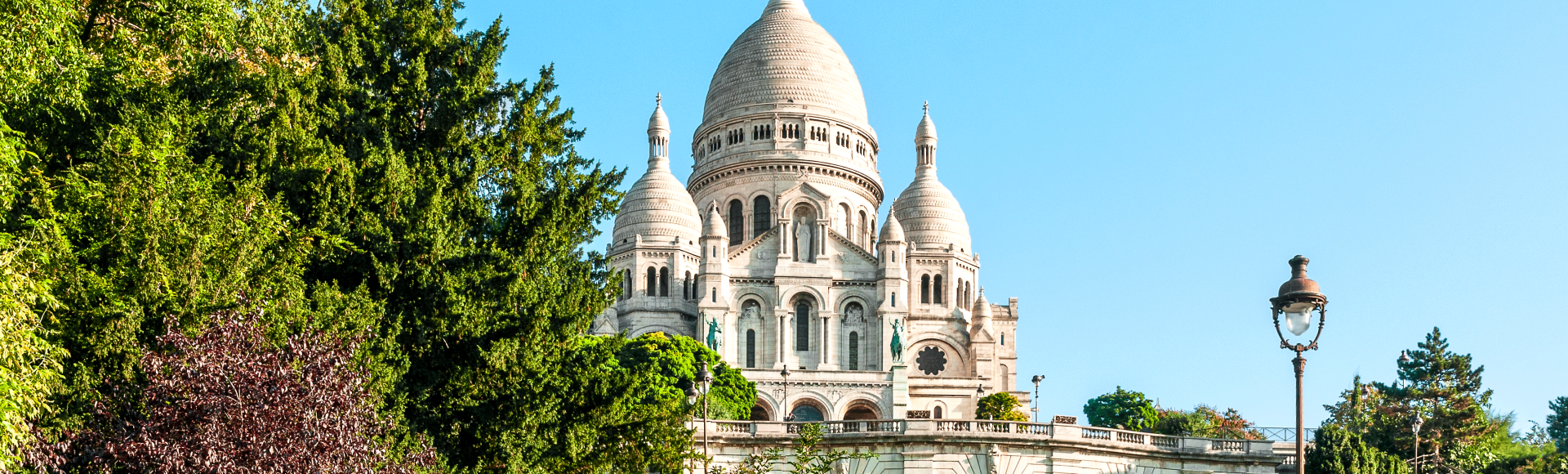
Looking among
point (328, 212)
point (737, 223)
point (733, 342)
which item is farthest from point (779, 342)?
point (328, 212)

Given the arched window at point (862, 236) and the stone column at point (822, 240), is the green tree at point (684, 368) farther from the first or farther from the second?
the arched window at point (862, 236)

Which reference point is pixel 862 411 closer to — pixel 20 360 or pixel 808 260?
pixel 808 260

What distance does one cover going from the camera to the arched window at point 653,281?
82312 mm

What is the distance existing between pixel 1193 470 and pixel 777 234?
42196 millimetres

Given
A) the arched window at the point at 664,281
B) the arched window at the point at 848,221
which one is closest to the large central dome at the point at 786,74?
the arched window at the point at 848,221

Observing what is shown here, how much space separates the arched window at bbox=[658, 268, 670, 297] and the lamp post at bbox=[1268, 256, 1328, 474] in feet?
216

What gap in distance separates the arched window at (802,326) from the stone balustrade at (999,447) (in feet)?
125

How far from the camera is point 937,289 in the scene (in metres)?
85.8

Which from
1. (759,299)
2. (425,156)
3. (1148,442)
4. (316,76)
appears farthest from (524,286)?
(759,299)

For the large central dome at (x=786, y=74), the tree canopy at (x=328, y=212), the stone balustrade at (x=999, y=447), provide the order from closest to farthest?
the tree canopy at (x=328, y=212), the stone balustrade at (x=999, y=447), the large central dome at (x=786, y=74)

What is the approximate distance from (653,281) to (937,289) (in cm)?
1423

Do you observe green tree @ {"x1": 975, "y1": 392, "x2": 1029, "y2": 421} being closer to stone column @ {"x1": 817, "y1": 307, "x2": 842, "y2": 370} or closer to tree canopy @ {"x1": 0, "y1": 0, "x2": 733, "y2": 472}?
stone column @ {"x1": 817, "y1": 307, "x2": 842, "y2": 370}

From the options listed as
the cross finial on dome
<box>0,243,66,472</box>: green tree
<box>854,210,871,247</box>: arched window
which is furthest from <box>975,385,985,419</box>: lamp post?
<box>0,243,66,472</box>: green tree

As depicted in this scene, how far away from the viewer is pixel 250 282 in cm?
2309
